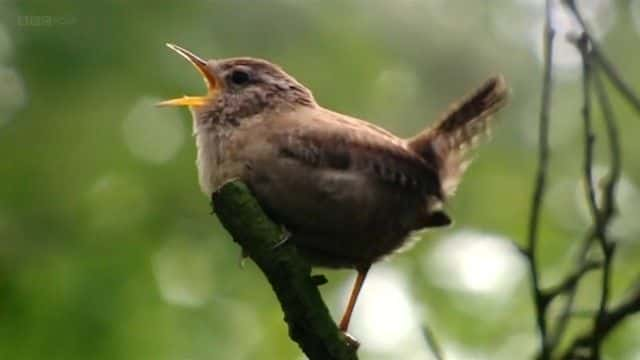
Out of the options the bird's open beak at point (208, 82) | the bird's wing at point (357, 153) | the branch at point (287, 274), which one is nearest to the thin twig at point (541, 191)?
the branch at point (287, 274)

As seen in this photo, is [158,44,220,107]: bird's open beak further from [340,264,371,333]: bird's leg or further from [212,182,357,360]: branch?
[212,182,357,360]: branch

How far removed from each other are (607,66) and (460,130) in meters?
1.82

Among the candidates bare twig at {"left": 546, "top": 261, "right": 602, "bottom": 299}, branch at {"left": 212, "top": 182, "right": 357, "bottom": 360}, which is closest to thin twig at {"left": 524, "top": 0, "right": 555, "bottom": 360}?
bare twig at {"left": 546, "top": 261, "right": 602, "bottom": 299}

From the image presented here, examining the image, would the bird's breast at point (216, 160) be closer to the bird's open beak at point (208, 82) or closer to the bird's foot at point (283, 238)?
the bird's open beak at point (208, 82)

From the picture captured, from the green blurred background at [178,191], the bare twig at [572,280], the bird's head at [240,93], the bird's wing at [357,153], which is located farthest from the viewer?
the green blurred background at [178,191]

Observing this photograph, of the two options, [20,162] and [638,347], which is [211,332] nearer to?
[20,162]

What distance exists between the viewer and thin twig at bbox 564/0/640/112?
7.78 ft

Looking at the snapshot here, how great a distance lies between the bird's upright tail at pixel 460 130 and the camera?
13.9ft

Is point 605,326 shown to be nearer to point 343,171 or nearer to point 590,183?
point 590,183

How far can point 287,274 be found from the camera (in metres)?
3.27

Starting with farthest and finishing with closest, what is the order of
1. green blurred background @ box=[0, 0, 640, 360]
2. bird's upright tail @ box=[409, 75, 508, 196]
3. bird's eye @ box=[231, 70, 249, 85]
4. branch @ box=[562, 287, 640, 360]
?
green blurred background @ box=[0, 0, 640, 360] → bird's eye @ box=[231, 70, 249, 85] → bird's upright tail @ box=[409, 75, 508, 196] → branch @ box=[562, 287, 640, 360]

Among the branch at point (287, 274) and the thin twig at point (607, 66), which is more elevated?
the thin twig at point (607, 66)

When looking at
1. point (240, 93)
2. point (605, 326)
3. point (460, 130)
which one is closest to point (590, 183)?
point (605, 326)

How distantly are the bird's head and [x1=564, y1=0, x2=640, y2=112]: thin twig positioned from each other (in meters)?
1.81
